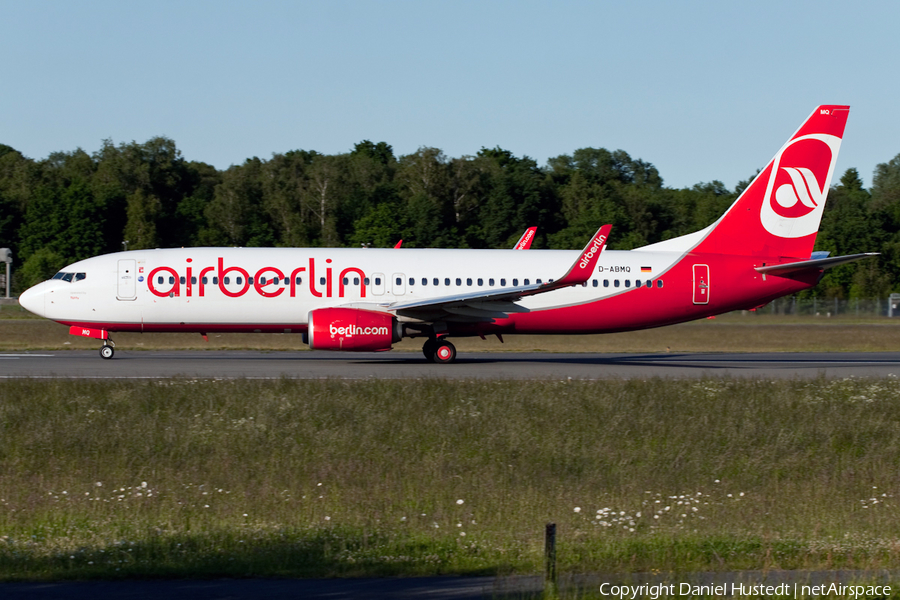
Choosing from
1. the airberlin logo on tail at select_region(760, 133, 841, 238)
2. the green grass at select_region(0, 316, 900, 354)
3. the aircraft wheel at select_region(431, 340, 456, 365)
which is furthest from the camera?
the green grass at select_region(0, 316, 900, 354)

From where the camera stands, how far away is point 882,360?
28.7 metres

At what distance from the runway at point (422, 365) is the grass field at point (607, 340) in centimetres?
251

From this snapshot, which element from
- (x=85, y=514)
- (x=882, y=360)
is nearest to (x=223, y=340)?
(x=882, y=360)

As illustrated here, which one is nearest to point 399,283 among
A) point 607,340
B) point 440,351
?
point 440,351

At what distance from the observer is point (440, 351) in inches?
1022

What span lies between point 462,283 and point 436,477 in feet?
48.4

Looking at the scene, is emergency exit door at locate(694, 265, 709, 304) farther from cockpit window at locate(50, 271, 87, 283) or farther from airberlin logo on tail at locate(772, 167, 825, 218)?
cockpit window at locate(50, 271, 87, 283)

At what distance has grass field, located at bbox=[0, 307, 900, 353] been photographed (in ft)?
106

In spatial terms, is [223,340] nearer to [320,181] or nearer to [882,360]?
[882,360]

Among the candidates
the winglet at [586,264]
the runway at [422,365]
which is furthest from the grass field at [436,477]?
the winglet at [586,264]

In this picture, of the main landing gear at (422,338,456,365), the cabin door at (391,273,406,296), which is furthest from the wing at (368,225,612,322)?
the main landing gear at (422,338,456,365)

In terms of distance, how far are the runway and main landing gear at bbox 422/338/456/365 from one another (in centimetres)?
38

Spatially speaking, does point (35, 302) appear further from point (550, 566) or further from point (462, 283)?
point (550, 566)

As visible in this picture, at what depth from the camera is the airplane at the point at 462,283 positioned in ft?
81.8
